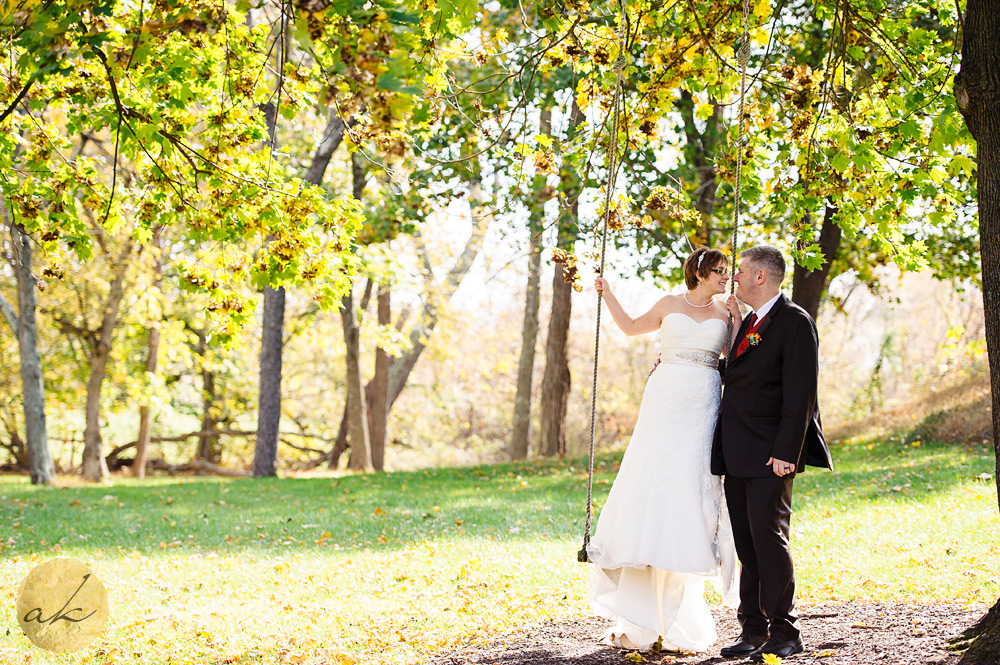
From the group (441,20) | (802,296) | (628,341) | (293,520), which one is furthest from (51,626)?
(628,341)

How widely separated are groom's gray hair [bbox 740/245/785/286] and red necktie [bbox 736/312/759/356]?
20 centimetres

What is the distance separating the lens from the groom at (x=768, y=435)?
377cm

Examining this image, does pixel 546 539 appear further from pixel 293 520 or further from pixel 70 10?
pixel 70 10

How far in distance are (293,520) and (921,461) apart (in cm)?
771

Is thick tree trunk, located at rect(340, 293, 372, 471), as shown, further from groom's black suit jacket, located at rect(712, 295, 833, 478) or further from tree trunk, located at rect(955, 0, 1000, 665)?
tree trunk, located at rect(955, 0, 1000, 665)

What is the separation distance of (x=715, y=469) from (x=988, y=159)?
1817 mm

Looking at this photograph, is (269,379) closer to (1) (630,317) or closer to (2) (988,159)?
(1) (630,317)

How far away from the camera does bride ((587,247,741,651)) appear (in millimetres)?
4031

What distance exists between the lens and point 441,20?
4.05 metres

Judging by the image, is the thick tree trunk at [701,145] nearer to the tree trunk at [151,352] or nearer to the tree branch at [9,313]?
the tree trunk at [151,352]

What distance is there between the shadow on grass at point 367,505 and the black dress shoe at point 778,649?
3333 millimetres

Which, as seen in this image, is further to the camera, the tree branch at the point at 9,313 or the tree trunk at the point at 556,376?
the tree trunk at the point at 556,376

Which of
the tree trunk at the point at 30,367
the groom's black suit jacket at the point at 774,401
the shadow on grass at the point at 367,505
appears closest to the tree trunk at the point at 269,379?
the shadow on grass at the point at 367,505

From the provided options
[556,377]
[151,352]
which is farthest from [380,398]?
[151,352]
